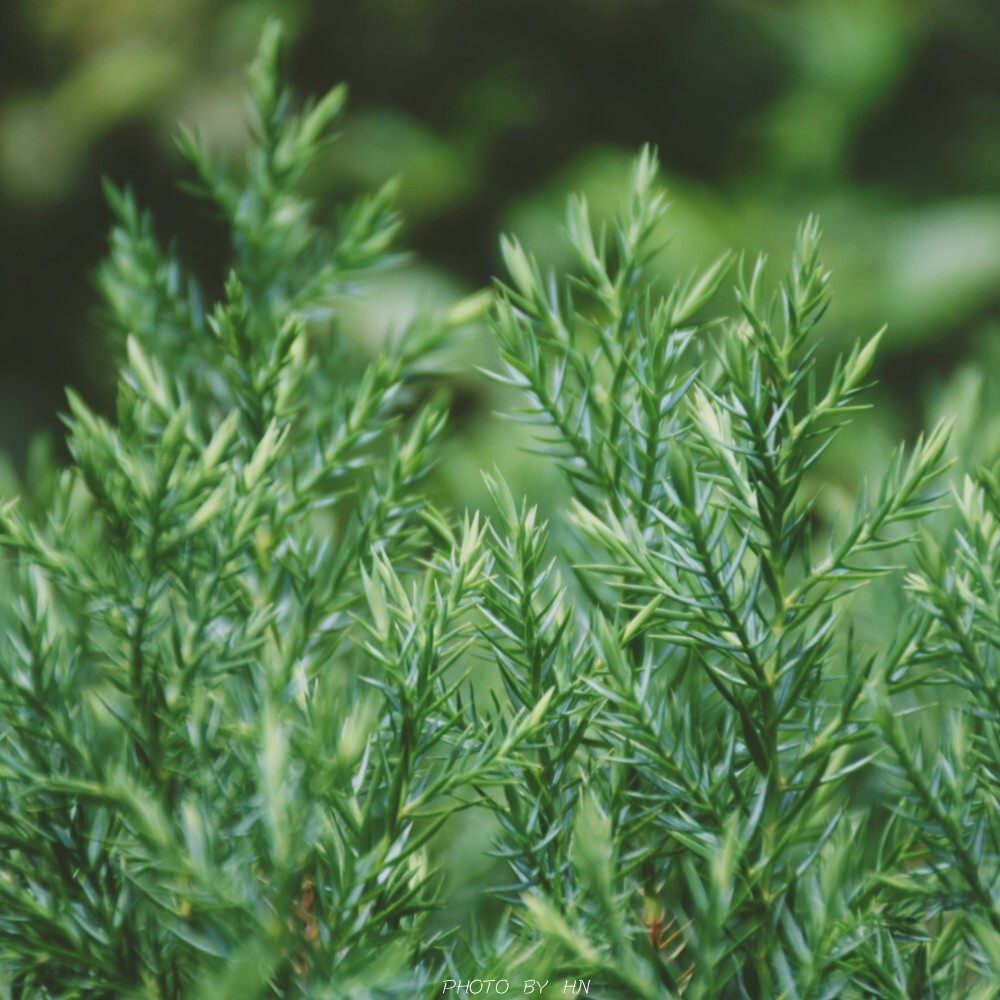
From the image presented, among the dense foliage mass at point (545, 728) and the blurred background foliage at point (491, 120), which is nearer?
the dense foliage mass at point (545, 728)

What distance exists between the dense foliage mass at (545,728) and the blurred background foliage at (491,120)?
1.10 metres

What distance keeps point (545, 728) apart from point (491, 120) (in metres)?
1.34

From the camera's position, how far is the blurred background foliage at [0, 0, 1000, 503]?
139 cm

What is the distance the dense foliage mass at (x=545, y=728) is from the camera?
20 centimetres

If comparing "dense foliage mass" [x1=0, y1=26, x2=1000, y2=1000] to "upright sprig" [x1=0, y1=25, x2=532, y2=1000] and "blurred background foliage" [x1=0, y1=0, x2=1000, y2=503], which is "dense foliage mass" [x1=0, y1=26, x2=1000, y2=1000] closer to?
"upright sprig" [x1=0, y1=25, x2=532, y2=1000]

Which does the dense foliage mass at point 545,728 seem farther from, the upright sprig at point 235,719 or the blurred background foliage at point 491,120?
the blurred background foliage at point 491,120

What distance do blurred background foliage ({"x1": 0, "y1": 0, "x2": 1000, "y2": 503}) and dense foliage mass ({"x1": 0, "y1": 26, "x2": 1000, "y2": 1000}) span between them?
1.10 m

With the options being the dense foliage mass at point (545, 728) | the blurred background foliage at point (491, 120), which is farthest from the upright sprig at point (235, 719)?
the blurred background foliage at point (491, 120)

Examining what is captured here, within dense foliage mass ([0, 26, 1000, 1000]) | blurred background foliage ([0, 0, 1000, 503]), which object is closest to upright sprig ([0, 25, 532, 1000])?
dense foliage mass ([0, 26, 1000, 1000])

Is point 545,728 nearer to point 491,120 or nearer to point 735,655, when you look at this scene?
point 735,655

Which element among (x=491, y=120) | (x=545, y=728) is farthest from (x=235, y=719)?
(x=491, y=120)

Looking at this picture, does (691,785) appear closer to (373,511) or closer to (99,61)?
(373,511)

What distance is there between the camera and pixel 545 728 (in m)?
0.23

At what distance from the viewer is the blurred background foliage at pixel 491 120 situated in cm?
139
